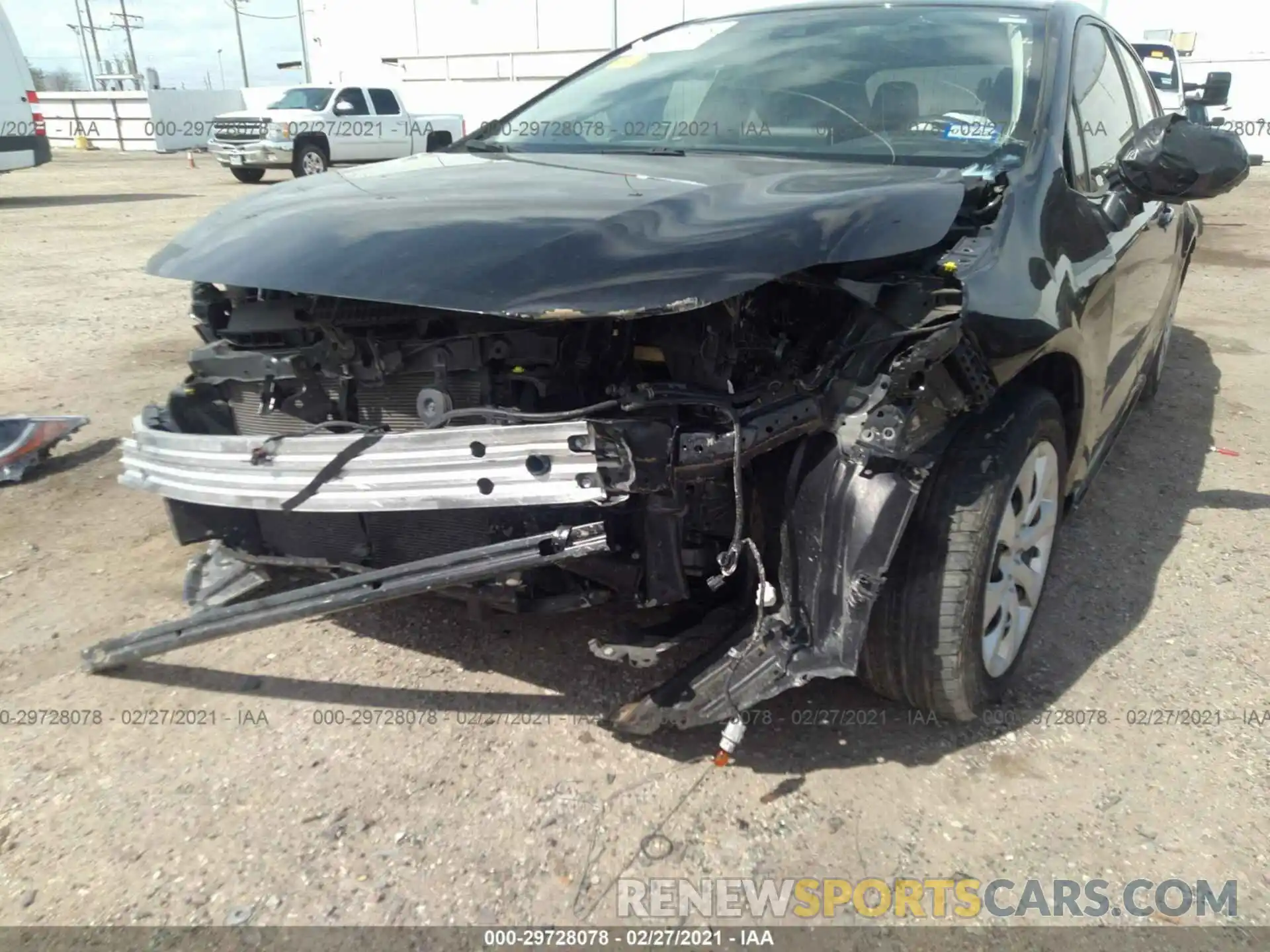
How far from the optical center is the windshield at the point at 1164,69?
14.0 metres

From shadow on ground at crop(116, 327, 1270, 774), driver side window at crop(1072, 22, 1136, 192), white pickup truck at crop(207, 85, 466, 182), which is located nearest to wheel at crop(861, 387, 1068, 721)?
shadow on ground at crop(116, 327, 1270, 774)

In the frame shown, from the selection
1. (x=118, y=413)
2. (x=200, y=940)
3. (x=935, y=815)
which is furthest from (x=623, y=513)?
(x=118, y=413)

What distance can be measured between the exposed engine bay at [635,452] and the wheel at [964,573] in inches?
6.6

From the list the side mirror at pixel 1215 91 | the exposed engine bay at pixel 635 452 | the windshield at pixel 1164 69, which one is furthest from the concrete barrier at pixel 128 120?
the exposed engine bay at pixel 635 452

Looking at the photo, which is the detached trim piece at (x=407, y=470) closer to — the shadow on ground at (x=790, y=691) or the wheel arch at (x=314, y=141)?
the shadow on ground at (x=790, y=691)

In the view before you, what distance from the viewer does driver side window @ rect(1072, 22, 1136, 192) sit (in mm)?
2861

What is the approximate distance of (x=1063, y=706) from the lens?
2529 mm

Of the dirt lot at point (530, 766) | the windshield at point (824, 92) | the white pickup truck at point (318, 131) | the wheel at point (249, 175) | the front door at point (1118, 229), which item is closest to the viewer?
the dirt lot at point (530, 766)

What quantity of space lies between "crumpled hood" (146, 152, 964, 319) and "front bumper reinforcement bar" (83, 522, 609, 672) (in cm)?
50

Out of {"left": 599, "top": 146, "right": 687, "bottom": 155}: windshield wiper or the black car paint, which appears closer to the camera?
the black car paint

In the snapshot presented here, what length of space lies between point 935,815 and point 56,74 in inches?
3636

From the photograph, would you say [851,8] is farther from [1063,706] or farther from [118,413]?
[118,413]

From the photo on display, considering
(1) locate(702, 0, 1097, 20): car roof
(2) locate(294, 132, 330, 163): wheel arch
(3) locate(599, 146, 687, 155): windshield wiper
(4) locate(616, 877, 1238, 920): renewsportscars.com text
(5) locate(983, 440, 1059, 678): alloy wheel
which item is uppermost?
(1) locate(702, 0, 1097, 20): car roof

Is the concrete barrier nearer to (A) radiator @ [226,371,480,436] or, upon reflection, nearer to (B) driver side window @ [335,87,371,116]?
(B) driver side window @ [335,87,371,116]
